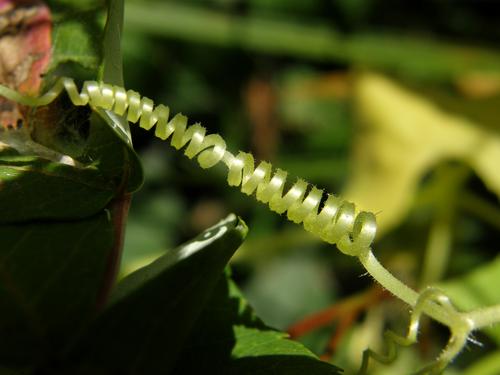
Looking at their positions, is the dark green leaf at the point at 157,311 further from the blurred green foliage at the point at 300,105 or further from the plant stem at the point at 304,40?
the plant stem at the point at 304,40

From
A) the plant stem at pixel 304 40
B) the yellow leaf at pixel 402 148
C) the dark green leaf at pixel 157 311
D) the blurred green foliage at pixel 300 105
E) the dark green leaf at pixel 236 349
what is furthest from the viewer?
the plant stem at pixel 304 40

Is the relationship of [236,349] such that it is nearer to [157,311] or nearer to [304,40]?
[157,311]

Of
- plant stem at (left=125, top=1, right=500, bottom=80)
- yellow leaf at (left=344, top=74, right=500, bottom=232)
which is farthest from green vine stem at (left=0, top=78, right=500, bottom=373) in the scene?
plant stem at (left=125, top=1, right=500, bottom=80)

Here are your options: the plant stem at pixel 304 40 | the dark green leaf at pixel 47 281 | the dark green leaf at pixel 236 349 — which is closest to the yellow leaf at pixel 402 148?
the plant stem at pixel 304 40

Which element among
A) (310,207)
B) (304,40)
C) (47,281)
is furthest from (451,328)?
(304,40)

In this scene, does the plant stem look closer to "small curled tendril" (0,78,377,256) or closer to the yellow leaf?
the yellow leaf

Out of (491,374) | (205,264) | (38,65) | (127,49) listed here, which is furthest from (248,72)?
(205,264)

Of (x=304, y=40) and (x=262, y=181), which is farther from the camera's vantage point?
(x=304, y=40)

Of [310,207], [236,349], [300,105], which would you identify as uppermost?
[310,207]

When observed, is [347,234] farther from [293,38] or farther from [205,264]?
[293,38]

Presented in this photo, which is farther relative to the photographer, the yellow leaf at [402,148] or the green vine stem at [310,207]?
the yellow leaf at [402,148]

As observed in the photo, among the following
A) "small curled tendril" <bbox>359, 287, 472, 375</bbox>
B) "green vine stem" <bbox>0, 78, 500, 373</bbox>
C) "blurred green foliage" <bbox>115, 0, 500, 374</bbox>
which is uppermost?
"green vine stem" <bbox>0, 78, 500, 373</bbox>
